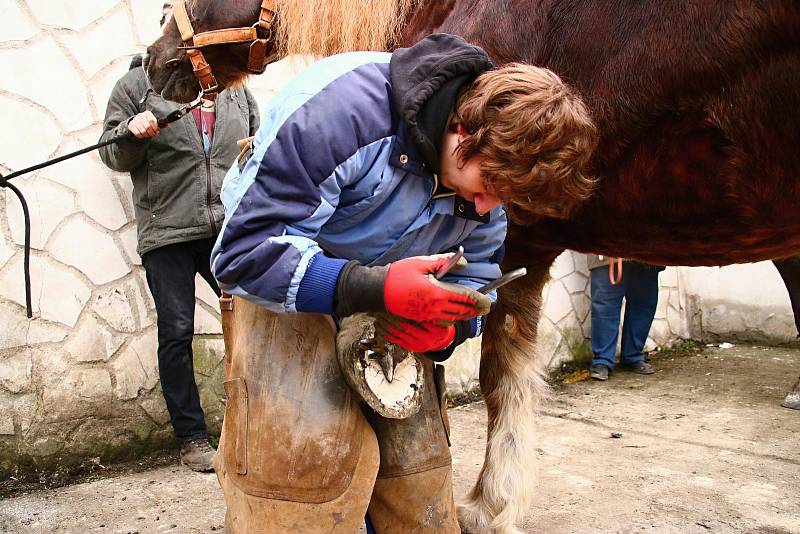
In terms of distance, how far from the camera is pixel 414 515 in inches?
Answer: 60.2

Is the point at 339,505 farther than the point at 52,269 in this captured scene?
No

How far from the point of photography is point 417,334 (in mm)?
1296

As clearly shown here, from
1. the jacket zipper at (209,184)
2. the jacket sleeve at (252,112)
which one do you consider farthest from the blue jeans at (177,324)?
the jacket sleeve at (252,112)

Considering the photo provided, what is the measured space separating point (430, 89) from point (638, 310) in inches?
139

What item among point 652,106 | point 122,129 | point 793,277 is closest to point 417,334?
point 652,106

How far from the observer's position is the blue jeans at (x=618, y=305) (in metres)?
4.44

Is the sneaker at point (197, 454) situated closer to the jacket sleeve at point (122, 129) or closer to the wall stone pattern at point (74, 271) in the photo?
the wall stone pattern at point (74, 271)

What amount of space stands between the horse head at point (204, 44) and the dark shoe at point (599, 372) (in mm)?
2812

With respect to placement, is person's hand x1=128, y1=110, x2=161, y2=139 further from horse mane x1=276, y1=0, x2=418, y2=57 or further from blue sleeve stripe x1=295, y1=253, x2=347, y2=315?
blue sleeve stripe x1=295, y1=253, x2=347, y2=315

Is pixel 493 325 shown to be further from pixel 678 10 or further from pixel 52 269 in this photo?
pixel 52 269

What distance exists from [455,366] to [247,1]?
83.3 inches

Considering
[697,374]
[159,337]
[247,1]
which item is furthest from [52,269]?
[697,374]

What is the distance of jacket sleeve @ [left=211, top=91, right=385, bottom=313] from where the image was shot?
1199 millimetres

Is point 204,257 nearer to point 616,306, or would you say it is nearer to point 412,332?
point 412,332
